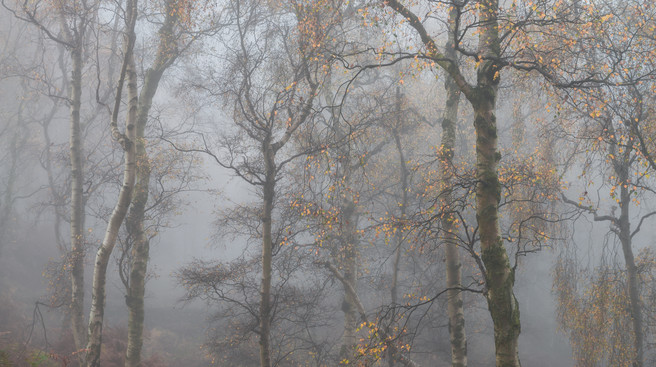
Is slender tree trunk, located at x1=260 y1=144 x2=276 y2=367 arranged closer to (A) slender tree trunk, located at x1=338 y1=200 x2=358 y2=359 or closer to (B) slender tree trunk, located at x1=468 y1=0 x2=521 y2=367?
(B) slender tree trunk, located at x1=468 y1=0 x2=521 y2=367

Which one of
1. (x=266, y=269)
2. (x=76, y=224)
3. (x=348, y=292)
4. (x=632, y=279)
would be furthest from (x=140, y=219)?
(x=632, y=279)

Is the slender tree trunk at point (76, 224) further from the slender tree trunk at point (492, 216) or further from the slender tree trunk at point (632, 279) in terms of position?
the slender tree trunk at point (632, 279)

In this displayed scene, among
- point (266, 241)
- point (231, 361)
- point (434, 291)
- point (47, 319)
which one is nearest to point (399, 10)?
point (266, 241)

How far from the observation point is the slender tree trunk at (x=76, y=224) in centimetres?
973

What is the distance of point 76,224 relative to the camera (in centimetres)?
1054

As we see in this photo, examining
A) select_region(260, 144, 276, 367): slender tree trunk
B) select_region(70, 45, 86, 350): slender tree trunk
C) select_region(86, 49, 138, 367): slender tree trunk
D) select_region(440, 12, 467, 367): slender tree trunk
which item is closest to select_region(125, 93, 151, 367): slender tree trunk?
select_region(70, 45, 86, 350): slender tree trunk

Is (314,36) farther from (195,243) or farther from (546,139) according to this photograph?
(195,243)

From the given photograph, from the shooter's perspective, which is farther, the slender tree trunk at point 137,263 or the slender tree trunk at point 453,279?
the slender tree trunk at point 137,263

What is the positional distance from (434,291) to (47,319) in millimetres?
18912

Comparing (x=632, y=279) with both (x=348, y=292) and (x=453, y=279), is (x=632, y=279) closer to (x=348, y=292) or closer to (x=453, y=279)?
(x=453, y=279)

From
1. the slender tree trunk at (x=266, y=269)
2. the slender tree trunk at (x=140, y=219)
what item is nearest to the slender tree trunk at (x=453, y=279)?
the slender tree trunk at (x=266, y=269)

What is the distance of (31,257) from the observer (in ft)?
82.9

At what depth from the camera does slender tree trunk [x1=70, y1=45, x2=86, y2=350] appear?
9.73m

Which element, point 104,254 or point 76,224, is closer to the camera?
point 104,254
